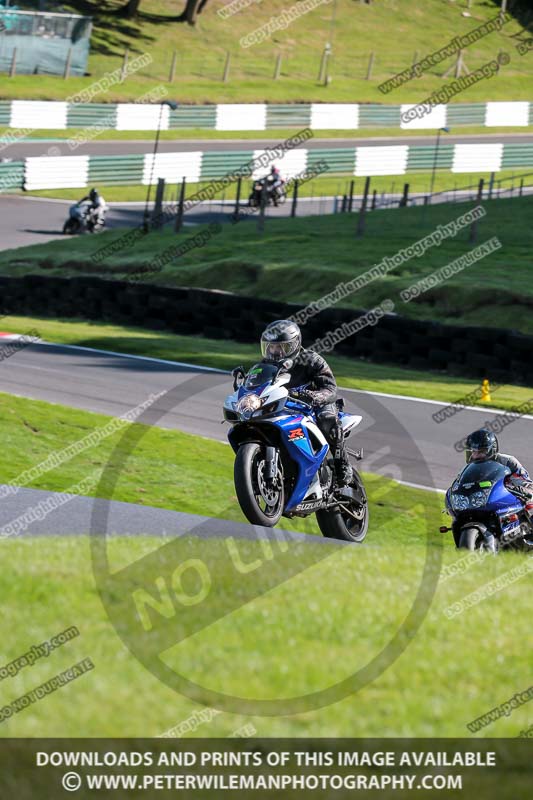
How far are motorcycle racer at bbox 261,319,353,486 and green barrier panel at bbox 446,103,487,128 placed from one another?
162 feet

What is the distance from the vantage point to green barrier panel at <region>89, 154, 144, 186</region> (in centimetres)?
4288

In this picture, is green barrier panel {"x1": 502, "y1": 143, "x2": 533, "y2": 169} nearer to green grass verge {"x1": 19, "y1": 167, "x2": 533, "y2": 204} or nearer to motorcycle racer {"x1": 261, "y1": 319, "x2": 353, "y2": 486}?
green grass verge {"x1": 19, "y1": 167, "x2": 533, "y2": 204}

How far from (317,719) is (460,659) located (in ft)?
3.36

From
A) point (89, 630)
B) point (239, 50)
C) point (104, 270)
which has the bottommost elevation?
point (104, 270)

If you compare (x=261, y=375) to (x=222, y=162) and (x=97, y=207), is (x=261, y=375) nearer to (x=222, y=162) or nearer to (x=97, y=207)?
(x=97, y=207)

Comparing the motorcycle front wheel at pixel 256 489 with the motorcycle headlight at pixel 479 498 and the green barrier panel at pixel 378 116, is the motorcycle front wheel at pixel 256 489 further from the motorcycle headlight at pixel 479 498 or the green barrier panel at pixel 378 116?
the green barrier panel at pixel 378 116

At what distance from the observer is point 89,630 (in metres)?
5.92

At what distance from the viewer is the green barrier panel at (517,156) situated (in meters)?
49.2

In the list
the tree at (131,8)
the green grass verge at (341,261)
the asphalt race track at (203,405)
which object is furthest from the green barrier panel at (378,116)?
the asphalt race track at (203,405)

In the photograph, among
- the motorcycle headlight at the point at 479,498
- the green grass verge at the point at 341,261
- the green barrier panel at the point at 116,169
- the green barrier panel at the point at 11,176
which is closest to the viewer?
the motorcycle headlight at the point at 479,498

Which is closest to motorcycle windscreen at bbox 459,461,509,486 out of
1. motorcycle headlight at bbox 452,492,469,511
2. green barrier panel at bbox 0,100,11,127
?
motorcycle headlight at bbox 452,492,469,511

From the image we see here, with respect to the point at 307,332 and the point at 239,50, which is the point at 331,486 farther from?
the point at 239,50

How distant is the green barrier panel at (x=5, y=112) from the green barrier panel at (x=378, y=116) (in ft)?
54.1

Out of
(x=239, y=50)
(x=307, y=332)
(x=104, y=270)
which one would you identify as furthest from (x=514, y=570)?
(x=239, y=50)
